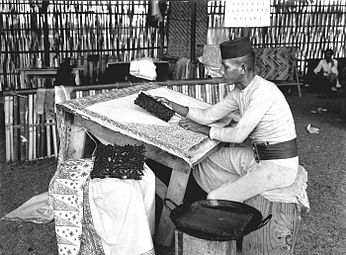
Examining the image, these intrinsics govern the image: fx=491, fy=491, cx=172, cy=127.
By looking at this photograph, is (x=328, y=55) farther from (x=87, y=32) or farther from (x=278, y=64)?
(x=87, y=32)

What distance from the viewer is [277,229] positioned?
3844mm

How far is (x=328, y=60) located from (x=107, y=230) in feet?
29.4

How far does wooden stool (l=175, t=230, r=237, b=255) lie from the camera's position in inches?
128

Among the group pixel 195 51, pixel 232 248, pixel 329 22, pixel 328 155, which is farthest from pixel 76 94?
pixel 329 22

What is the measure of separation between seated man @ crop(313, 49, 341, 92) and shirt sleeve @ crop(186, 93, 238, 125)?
7.27 m

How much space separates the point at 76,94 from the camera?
5.05 meters

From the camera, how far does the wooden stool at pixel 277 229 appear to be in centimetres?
379

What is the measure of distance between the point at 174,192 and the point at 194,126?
0.67 meters

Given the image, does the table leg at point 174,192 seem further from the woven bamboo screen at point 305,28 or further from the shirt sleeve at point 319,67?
the shirt sleeve at point 319,67

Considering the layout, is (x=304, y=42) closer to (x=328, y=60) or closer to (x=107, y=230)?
(x=328, y=60)

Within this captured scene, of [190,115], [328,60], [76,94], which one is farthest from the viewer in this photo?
[328,60]

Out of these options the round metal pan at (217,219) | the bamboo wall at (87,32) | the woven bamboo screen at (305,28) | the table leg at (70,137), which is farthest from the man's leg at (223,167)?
the woven bamboo screen at (305,28)

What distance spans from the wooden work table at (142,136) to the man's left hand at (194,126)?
0.22ft

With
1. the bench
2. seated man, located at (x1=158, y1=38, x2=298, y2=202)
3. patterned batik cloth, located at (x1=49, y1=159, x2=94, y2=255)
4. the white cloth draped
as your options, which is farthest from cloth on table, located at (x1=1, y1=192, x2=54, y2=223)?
the bench
